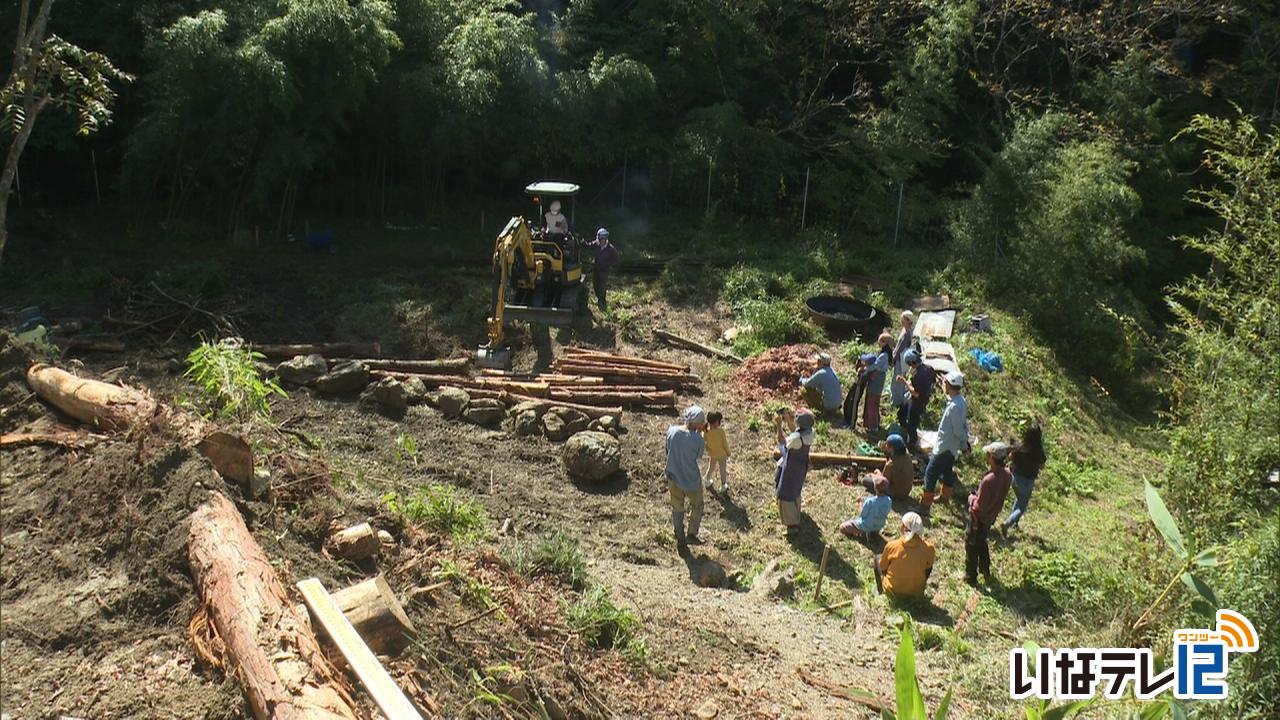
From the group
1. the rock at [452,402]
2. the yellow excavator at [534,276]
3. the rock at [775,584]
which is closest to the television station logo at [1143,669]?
the rock at [775,584]

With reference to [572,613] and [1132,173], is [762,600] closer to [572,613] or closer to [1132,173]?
[572,613]

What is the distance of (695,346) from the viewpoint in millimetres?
14430

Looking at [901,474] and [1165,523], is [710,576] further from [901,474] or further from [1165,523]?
[1165,523]

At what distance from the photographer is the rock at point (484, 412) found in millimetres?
11172

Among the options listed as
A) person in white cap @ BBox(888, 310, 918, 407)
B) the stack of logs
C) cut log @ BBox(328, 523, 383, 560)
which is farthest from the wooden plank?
person in white cap @ BBox(888, 310, 918, 407)

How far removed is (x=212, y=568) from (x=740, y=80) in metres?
19.4

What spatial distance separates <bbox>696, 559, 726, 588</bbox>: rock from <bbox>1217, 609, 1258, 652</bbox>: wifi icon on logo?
3.92 metres

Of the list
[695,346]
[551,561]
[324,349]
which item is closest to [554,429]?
[551,561]

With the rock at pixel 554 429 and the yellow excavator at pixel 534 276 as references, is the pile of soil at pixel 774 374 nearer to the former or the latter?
the yellow excavator at pixel 534 276

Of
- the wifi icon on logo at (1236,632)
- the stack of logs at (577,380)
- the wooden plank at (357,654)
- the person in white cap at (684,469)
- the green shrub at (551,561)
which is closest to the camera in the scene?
the wooden plank at (357,654)

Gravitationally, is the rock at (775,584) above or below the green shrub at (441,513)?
below

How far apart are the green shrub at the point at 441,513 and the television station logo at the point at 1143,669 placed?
4208 mm

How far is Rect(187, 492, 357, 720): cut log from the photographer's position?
4555 millimetres

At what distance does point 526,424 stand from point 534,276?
3524mm
